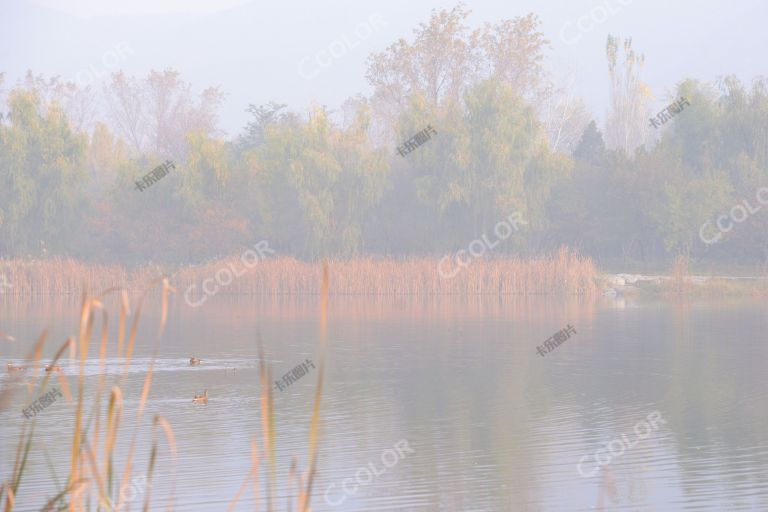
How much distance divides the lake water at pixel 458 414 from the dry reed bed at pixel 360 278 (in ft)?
33.2

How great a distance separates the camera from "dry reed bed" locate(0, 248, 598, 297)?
1679 inches

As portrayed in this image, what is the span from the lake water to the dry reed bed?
33.2 feet

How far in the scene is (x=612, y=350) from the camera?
81.9ft

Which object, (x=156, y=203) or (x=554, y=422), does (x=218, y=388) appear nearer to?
(x=554, y=422)

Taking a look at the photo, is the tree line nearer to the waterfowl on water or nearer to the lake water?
the lake water

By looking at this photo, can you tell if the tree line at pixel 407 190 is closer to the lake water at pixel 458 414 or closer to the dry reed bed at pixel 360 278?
the dry reed bed at pixel 360 278

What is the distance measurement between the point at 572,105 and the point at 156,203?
47.0m

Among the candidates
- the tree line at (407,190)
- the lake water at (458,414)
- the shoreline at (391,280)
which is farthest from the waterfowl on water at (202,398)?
the tree line at (407,190)

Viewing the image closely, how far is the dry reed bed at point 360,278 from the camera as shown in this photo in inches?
1679

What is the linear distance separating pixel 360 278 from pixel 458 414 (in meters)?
26.3

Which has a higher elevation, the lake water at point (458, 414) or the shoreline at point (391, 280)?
the shoreline at point (391, 280)

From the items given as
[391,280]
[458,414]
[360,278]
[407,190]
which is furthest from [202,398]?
[407,190]

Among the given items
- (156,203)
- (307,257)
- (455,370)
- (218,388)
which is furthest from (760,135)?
(218,388)

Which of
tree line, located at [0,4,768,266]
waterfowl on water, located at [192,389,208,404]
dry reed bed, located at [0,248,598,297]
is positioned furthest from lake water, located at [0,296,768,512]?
tree line, located at [0,4,768,266]
